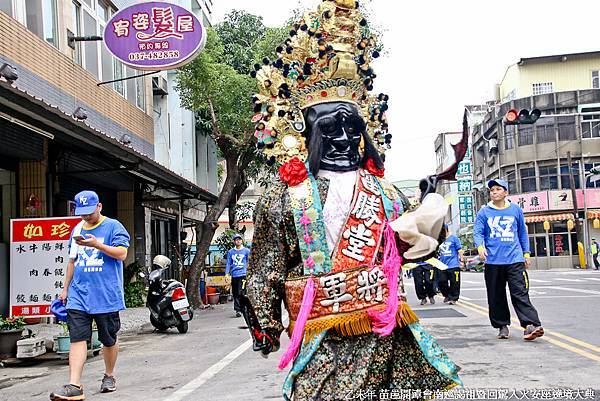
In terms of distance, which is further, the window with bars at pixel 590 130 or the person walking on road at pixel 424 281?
Answer: the window with bars at pixel 590 130

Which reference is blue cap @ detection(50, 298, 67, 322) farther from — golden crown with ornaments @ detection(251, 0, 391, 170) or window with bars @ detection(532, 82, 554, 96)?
window with bars @ detection(532, 82, 554, 96)

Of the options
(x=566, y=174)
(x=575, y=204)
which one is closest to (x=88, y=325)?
(x=575, y=204)

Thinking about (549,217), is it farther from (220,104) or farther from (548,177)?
(220,104)

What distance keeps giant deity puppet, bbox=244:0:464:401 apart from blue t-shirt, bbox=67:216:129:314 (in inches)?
115

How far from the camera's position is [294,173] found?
12.7 feet

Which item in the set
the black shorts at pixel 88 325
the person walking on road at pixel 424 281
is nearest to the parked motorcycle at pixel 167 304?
the person walking on road at pixel 424 281

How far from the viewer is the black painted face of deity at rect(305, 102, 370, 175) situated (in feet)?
12.8

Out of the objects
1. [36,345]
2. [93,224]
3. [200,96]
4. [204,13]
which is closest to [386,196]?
[93,224]

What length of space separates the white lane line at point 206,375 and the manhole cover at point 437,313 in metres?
3.59

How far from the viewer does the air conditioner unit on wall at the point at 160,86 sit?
23531mm

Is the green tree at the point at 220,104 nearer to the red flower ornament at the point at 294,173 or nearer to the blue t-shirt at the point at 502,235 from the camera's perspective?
the blue t-shirt at the point at 502,235

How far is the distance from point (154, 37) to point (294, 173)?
10.6 meters

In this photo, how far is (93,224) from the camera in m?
6.71

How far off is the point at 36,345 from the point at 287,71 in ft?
22.6
